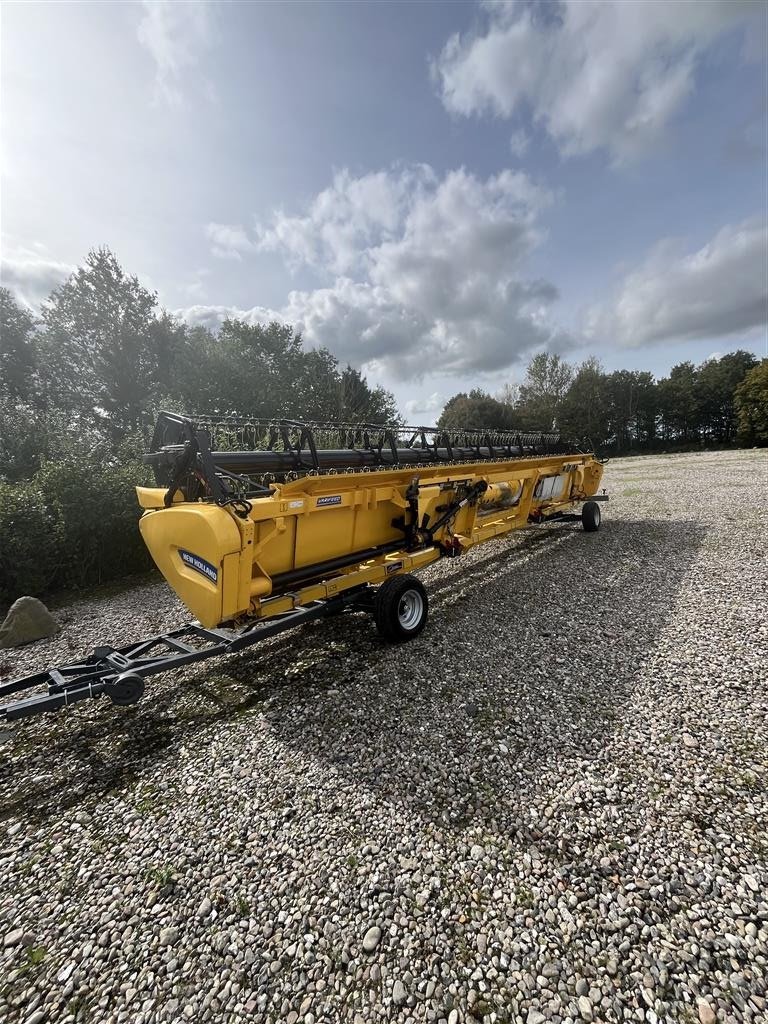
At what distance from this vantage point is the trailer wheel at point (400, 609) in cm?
492

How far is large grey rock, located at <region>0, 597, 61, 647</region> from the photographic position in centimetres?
604

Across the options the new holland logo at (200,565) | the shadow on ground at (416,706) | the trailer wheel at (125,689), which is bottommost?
the shadow on ground at (416,706)

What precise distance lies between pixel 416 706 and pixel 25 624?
6.09 meters

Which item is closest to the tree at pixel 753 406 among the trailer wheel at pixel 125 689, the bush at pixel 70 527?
the bush at pixel 70 527

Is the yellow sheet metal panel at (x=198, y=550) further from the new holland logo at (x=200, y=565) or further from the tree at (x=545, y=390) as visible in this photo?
the tree at (x=545, y=390)

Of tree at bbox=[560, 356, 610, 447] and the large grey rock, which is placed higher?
tree at bbox=[560, 356, 610, 447]

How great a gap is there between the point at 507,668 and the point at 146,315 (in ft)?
112

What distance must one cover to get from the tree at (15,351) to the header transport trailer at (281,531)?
2928 centimetres

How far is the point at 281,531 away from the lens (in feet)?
13.8

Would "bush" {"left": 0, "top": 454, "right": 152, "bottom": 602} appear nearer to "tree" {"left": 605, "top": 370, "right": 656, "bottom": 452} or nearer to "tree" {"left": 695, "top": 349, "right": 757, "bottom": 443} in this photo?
"tree" {"left": 605, "top": 370, "right": 656, "bottom": 452}

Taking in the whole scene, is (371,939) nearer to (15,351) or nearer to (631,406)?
(15,351)

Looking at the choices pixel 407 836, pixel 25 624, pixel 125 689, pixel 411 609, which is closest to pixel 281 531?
pixel 125 689

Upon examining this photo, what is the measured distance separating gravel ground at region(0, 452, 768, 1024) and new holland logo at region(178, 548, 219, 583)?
4.69ft

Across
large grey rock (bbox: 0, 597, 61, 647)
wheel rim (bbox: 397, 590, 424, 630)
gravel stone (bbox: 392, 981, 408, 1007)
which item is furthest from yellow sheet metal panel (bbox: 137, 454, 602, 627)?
large grey rock (bbox: 0, 597, 61, 647)
